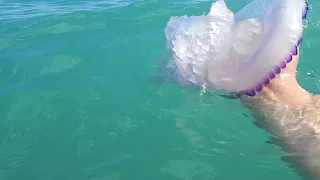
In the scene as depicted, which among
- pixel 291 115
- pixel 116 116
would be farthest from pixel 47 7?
pixel 291 115

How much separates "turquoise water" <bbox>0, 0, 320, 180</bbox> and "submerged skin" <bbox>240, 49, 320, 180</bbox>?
0.12 m

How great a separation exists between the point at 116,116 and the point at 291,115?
175 centimetres

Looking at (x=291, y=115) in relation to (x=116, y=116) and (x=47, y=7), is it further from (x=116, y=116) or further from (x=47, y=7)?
(x=47, y=7)

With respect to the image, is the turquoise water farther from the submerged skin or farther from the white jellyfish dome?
the white jellyfish dome

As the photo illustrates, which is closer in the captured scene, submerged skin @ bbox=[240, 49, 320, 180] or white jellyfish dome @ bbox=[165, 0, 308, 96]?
white jellyfish dome @ bbox=[165, 0, 308, 96]

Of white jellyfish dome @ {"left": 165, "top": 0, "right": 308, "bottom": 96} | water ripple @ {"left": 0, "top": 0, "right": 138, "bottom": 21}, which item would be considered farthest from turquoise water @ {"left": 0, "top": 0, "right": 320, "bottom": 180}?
water ripple @ {"left": 0, "top": 0, "right": 138, "bottom": 21}

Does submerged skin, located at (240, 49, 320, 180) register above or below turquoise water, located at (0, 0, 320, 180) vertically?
above

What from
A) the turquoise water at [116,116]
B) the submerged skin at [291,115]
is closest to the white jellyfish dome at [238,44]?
the submerged skin at [291,115]

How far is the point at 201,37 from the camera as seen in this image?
13.1 ft

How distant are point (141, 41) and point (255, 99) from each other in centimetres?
278

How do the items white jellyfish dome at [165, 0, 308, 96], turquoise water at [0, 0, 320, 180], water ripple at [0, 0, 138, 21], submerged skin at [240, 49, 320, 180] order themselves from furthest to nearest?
water ripple at [0, 0, 138, 21] → turquoise water at [0, 0, 320, 180] → submerged skin at [240, 49, 320, 180] → white jellyfish dome at [165, 0, 308, 96]

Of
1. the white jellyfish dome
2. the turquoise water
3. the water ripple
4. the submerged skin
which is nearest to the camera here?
the white jellyfish dome

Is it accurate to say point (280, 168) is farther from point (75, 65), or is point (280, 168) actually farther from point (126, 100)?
point (75, 65)

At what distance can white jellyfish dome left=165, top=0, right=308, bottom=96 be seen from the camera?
3426 mm
